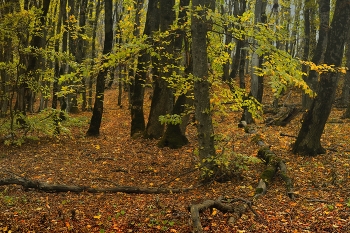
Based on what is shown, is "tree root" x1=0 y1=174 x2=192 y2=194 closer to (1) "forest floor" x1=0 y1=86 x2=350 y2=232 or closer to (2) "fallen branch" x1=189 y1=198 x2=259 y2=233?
(1) "forest floor" x1=0 y1=86 x2=350 y2=232

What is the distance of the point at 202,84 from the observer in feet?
25.8

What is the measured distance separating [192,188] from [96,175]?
3.07 metres

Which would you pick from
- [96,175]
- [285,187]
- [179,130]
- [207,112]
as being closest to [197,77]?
[207,112]

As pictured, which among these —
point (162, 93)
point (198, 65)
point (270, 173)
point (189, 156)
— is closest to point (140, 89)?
point (162, 93)

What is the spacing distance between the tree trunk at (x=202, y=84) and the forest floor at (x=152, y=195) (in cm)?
98

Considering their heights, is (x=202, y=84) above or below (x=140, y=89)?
above

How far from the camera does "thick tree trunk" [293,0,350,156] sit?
997cm

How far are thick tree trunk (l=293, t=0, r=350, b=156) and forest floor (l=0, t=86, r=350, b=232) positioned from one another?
46 cm

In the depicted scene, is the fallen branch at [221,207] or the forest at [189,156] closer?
the fallen branch at [221,207]

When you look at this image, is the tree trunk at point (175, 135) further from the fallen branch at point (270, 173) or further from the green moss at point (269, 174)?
the green moss at point (269, 174)

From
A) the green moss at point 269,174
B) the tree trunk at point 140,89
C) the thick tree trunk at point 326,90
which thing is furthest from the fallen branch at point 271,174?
the tree trunk at point 140,89

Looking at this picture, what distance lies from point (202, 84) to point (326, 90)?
4.62 metres

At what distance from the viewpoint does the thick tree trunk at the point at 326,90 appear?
9969mm

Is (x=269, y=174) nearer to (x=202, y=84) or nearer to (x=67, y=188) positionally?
(x=202, y=84)
